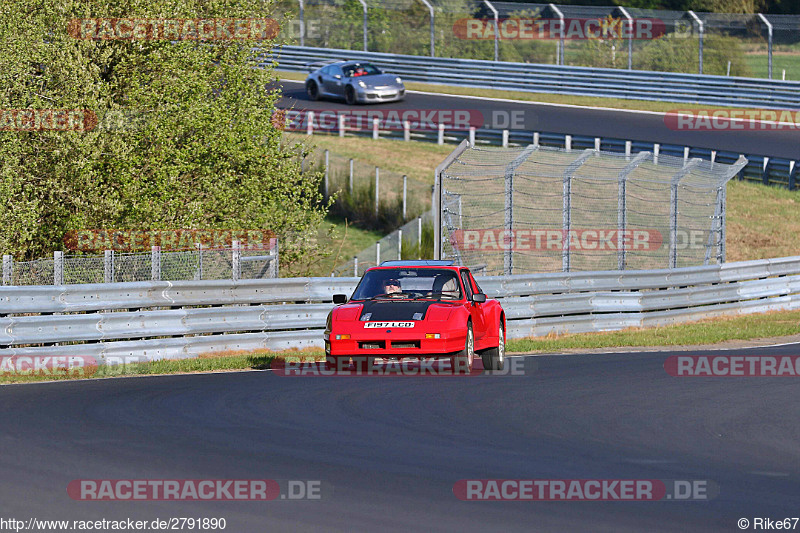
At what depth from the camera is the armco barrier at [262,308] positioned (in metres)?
14.1

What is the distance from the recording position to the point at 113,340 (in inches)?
577

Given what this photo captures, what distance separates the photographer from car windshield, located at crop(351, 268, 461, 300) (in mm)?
14234

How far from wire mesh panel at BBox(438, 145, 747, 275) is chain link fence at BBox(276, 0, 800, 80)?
6.90 m

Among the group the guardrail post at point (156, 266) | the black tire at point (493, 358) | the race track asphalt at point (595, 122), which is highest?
the guardrail post at point (156, 266)

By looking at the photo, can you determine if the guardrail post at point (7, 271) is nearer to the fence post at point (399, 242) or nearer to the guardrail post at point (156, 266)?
the guardrail post at point (156, 266)

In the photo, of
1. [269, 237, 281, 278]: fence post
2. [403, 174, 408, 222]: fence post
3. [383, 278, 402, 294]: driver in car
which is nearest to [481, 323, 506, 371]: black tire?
[383, 278, 402, 294]: driver in car

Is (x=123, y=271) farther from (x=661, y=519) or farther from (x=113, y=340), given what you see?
(x=661, y=519)

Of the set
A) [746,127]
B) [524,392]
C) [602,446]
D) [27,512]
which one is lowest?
[746,127]

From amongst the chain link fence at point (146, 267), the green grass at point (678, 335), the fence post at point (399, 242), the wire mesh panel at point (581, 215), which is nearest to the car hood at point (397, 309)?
the chain link fence at point (146, 267)

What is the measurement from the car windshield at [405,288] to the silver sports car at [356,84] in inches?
1055

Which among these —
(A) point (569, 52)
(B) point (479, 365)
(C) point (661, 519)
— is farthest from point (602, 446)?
(A) point (569, 52)

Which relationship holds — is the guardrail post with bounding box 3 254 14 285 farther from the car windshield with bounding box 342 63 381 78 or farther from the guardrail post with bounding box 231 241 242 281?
the car windshield with bounding box 342 63 381 78

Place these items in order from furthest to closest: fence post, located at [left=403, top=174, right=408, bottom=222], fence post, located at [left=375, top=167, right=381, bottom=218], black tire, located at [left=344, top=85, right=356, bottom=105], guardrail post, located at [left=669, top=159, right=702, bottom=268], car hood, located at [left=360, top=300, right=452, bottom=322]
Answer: black tire, located at [left=344, top=85, right=356, bottom=105], fence post, located at [left=375, top=167, right=381, bottom=218], fence post, located at [left=403, top=174, right=408, bottom=222], guardrail post, located at [left=669, top=159, right=702, bottom=268], car hood, located at [left=360, top=300, right=452, bottom=322]

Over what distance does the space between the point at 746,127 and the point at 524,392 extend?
29.1m
